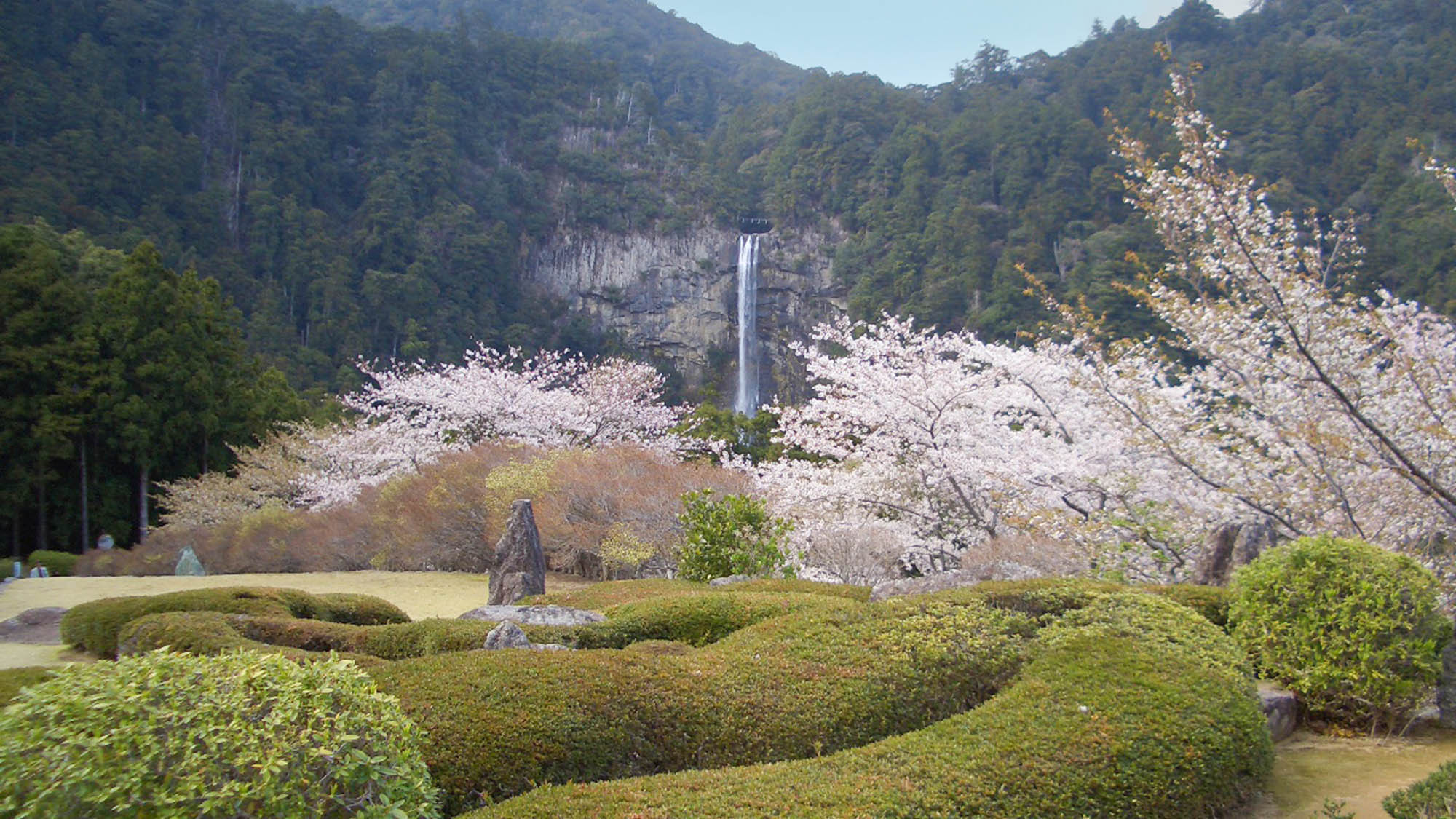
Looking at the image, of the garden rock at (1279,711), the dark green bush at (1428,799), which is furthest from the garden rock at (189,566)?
the dark green bush at (1428,799)

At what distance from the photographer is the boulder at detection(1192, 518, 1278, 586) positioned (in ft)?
22.0

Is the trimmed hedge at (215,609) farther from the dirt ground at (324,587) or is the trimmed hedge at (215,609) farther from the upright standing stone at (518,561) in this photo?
the dirt ground at (324,587)

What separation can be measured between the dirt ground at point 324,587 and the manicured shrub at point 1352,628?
27.0 ft

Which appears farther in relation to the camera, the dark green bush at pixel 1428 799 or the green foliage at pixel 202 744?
the dark green bush at pixel 1428 799

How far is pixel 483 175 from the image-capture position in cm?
6469

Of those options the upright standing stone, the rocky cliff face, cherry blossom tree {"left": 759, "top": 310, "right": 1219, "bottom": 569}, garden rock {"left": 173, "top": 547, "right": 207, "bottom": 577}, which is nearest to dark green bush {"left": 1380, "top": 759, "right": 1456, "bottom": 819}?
cherry blossom tree {"left": 759, "top": 310, "right": 1219, "bottom": 569}

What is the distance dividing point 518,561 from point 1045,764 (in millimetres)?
7354

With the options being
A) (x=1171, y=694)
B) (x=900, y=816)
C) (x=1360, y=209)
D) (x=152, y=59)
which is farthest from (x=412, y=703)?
(x=152, y=59)

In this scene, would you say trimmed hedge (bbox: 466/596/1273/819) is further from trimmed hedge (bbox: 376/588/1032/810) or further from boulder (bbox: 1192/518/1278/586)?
boulder (bbox: 1192/518/1278/586)

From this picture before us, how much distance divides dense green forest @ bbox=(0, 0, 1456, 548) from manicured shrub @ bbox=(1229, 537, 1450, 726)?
25585mm

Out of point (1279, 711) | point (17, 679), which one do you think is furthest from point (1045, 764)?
point (17, 679)

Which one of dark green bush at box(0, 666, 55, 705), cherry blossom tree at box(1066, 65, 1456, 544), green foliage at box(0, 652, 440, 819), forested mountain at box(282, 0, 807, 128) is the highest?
forested mountain at box(282, 0, 807, 128)

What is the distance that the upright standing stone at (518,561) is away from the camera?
9.78 meters

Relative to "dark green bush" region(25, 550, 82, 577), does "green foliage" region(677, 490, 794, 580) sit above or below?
above
